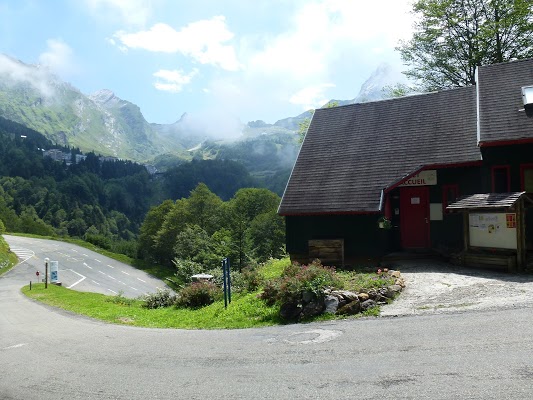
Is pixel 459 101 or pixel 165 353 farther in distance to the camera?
pixel 459 101

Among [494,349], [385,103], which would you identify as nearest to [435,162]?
[385,103]

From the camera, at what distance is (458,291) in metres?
12.3

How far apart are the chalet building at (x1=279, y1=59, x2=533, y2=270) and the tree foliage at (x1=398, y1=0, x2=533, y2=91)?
10859mm

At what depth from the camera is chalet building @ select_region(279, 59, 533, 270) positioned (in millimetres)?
17859

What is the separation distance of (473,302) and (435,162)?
31.0 ft

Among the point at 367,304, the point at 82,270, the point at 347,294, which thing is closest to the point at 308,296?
the point at 347,294

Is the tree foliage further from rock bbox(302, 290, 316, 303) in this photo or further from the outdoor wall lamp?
rock bbox(302, 290, 316, 303)

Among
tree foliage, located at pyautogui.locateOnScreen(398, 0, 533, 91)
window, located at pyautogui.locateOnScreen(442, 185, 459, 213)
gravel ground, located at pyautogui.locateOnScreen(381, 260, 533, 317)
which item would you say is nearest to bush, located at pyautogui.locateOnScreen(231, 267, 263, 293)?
gravel ground, located at pyautogui.locateOnScreen(381, 260, 533, 317)

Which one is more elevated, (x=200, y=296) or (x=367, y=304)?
(x=367, y=304)

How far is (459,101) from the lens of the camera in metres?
21.6

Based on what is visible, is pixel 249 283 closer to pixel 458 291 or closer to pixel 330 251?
pixel 330 251

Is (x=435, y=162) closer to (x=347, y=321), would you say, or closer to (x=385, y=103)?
(x=385, y=103)

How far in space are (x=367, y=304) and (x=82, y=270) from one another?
200ft

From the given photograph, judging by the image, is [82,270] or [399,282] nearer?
[399,282]
